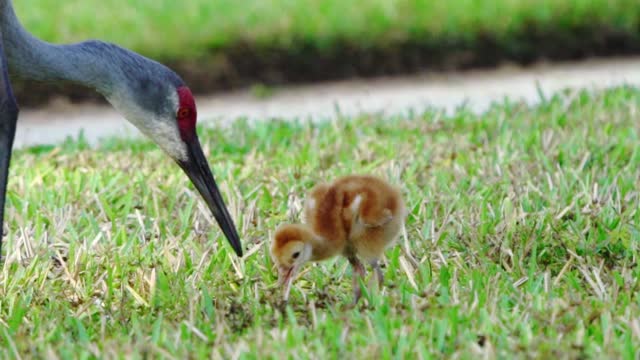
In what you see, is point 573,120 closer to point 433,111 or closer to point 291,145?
point 433,111

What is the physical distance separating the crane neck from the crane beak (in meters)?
0.33

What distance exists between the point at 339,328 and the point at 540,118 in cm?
328

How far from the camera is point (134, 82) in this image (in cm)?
455

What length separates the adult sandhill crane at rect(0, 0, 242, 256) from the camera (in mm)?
4531

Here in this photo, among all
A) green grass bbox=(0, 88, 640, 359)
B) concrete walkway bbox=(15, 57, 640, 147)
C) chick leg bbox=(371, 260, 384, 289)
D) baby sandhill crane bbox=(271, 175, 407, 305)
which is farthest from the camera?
concrete walkway bbox=(15, 57, 640, 147)

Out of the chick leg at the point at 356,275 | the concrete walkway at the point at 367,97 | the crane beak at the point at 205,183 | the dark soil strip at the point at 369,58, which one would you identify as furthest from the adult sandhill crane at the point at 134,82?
the dark soil strip at the point at 369,58

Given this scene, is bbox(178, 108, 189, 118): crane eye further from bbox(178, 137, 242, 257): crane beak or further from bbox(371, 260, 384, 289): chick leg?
bbox(371, 260, 384, 289): chick leg

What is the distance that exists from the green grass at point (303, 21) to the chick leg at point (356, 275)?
4.18 meters

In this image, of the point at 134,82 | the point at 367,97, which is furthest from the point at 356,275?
the point at 367,97

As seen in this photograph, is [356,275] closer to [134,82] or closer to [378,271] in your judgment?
[378,271]

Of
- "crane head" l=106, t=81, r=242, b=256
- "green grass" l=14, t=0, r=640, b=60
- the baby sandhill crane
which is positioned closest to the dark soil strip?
"green grass" l=14, t=0, r=640, b=60

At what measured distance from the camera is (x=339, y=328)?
3.69 metres

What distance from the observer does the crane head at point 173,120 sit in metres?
4.52

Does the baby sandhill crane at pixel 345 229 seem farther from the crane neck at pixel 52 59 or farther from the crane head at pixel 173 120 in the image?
the crane neck at pixel 52 59
